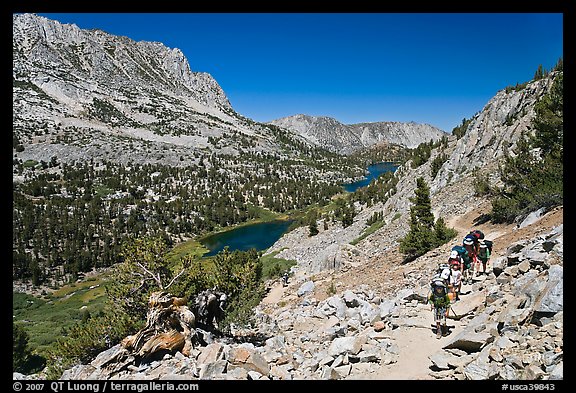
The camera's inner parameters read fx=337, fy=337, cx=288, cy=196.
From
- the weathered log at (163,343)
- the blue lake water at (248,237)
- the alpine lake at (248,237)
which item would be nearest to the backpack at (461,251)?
the weathered log at (163,343)

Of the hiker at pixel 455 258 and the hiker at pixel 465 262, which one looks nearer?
the hiker at pixel 455 258

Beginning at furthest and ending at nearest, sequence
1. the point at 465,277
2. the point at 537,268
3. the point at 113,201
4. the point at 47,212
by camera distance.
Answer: the point at 113,201, the point at 47,212, the point at 465,277, the point at 537,268

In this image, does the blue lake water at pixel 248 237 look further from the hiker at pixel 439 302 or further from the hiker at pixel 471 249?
the hiker at pixel 439 302

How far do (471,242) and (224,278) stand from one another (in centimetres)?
1248

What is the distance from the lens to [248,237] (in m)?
94.4

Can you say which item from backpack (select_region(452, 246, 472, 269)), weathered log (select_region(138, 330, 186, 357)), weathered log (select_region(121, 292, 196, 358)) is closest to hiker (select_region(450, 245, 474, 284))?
backpack (select_region(452, 246, 472, 269))

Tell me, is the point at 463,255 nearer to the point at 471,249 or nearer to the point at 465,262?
the point at 465,262

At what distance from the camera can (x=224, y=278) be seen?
18.8 metres

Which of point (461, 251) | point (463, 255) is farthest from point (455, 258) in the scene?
point (463, 255)

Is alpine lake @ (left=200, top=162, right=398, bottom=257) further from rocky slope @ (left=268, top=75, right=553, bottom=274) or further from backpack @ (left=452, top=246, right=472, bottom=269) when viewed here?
backpack @ (left=452, top=246, right=472, bottom=269)

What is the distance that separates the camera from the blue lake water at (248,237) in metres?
84.5

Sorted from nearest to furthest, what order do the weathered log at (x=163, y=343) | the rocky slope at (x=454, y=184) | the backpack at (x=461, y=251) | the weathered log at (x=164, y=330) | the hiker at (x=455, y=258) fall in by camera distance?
the weathered log at (x=163, y=343), the weathered log at (x=164, y=330), the hiker at (x=455, y=258), the backpack at (x=461, y=251), the rocky slope at (x=454, y=184)
